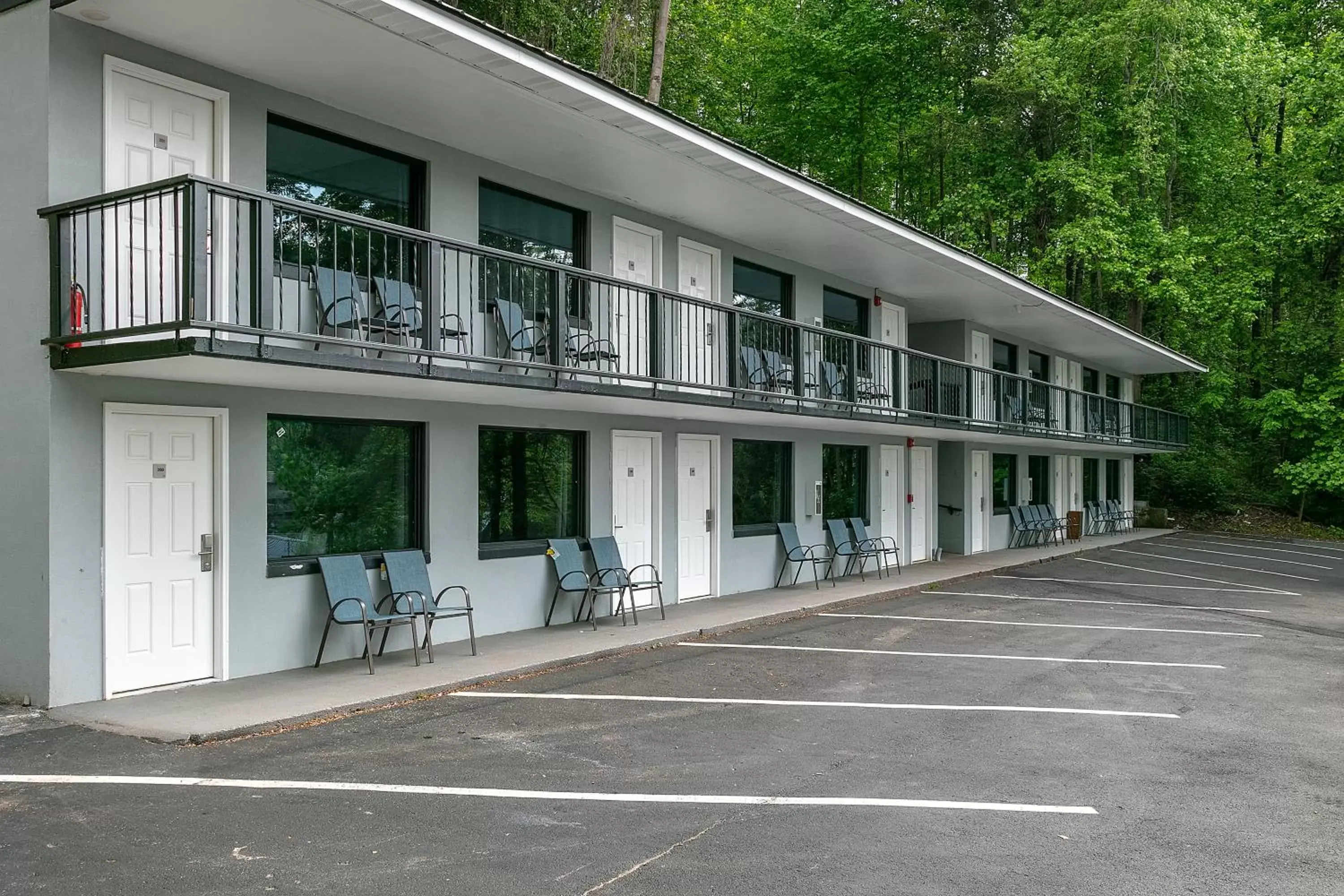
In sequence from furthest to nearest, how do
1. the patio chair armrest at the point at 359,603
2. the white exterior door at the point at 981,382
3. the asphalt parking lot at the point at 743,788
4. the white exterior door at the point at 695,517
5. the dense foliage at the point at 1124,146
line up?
the dense foliage at the point at 1124,146 < the white exterior door at the point at 981,382 < the white exterior door at the point at 695,517 < the patio chair armrest at the point at 359,603 < the asphalt parking lot at the point at 743,788

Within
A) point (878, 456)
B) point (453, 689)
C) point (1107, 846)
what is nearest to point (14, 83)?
point (453, 689)

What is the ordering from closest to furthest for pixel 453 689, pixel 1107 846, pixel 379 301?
1. pixel 1107 846
2. pixel 453 689
3. pixel 379 301

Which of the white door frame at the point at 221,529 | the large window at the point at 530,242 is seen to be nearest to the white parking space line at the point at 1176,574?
the large window at the point at 530,242

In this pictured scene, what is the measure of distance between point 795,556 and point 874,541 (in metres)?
2.47

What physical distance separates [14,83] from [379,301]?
3228 mm

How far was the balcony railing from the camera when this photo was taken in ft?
24.0

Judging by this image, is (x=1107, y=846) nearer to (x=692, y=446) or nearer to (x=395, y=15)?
(x=395, y=15)

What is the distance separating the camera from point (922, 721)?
7.89 m

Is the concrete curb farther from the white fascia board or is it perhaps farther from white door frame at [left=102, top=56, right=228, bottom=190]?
the white fascia board

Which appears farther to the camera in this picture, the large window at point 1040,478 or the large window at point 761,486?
the large window at point 1040,478

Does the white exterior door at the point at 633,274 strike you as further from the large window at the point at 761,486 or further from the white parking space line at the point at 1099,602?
the white parking space line at the point at 1099,602

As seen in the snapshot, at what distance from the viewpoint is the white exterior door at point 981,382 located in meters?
20.1

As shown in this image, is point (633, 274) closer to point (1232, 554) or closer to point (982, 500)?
point (982, 500)

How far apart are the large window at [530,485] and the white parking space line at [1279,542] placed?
75.2 feet
